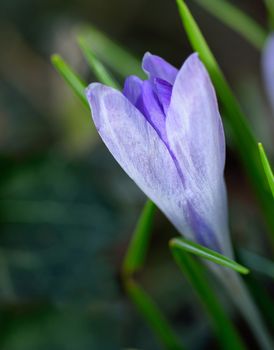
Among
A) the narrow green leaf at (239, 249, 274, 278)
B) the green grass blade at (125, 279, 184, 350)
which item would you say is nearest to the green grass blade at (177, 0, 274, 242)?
the narrow green leaf at (239, 249, 274, 278)

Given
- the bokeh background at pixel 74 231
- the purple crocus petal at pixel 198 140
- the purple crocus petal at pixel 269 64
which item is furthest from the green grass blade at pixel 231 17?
the purple crocus petal at pixel 198 140

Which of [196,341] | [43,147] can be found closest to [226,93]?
[196,341]

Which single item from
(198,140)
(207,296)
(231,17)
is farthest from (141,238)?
(231,17)

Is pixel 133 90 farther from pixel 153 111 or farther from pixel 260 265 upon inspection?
pixel 260 265

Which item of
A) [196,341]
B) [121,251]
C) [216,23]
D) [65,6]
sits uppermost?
[65,6]

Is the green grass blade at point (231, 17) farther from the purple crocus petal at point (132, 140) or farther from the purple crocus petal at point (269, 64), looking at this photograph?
the purple crocus petal at point (132, 140)

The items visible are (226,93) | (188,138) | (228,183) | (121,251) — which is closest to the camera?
(188,138)

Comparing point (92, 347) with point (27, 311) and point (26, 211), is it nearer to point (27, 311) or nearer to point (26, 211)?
point (27, 311)

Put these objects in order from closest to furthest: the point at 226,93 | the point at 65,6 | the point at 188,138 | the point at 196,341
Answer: the point at 188,138, the point at 226,93, the point at 196,341, the point at 65,6
